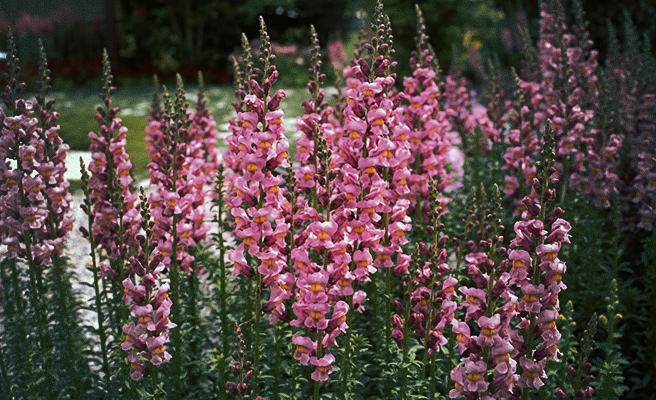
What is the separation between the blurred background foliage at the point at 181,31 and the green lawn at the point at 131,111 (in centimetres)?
164

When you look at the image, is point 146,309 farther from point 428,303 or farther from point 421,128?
point 421,128

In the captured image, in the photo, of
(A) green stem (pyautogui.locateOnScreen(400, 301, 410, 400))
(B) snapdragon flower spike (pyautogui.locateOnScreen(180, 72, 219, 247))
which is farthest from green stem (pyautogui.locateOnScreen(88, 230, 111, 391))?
(A) green stem (pyautogui.locateOnScreen(400, 301, 410, 400))

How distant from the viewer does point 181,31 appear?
1683cm

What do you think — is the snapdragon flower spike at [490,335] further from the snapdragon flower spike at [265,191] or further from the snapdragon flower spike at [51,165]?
the snapdragon flower spike at [51,165]

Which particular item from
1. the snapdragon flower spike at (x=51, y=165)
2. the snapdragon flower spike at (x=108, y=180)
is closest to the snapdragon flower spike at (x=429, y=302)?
the snapdragon flower spike at (x=108, y=180)

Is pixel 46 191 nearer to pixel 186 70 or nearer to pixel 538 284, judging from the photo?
pixel 538 284

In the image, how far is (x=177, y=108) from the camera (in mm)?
3592

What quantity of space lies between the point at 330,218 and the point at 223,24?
14.8m

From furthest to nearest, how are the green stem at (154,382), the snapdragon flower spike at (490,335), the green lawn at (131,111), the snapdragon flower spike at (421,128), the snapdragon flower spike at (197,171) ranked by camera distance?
the green lawn at (131,111) → the snapdragon flower spike at (421,128) → the snapdragon flower spike at (197,171) → the green stem at (154,382) → the snapdragon flower spike at (490,335)

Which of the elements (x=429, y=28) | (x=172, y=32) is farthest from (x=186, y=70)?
(x=429, y=28)

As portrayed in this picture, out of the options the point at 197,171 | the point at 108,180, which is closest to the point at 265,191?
the point at 108,180

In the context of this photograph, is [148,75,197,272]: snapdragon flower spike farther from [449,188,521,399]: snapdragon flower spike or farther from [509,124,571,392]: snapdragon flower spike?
[509,124,571,392]: snapdragon flower spike

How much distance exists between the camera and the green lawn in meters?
8.73

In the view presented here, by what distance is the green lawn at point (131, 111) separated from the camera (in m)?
8.73
